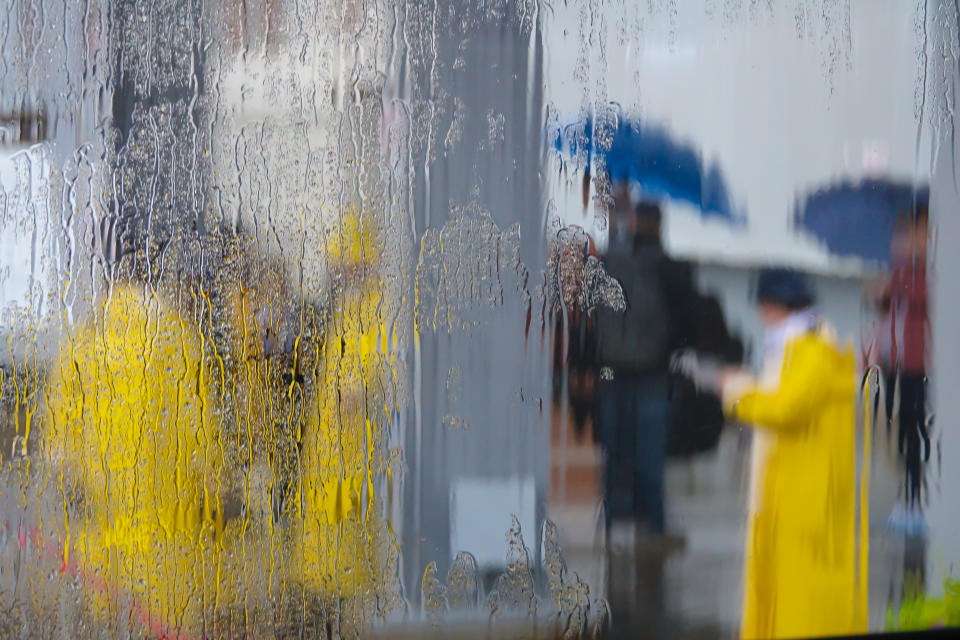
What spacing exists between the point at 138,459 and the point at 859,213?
5.28 ft

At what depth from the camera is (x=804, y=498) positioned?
171cm

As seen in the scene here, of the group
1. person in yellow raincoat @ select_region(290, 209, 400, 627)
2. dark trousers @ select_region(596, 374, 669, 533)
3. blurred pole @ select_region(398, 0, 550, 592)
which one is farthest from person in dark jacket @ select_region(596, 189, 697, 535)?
person in yellow raincoat @ select_region(290, 209, 400, 627)

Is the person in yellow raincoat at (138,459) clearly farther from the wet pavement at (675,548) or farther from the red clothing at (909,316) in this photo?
the red clothing at (909,316)

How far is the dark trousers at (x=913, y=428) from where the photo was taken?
5.74 ft

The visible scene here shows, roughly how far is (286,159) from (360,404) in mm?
510

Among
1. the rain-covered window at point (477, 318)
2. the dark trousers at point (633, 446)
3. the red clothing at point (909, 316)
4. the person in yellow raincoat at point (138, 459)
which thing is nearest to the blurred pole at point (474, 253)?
the rain-covered window at point (477, 318)

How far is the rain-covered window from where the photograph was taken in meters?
1.48

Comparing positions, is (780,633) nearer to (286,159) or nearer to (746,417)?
(746,417)

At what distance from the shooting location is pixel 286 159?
154cm

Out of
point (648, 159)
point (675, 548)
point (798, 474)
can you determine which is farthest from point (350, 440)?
point (798, 474)

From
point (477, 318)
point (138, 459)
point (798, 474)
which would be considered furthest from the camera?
point (798, 474)

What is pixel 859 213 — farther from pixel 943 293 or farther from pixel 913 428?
pixel 913 428

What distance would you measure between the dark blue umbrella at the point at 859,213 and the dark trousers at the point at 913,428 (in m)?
0.29

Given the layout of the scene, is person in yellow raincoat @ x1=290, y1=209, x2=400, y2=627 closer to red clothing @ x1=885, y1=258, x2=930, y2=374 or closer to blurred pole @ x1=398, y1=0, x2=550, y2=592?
blurred pole @ x1=398, y1=0, x2=550, y2=592
